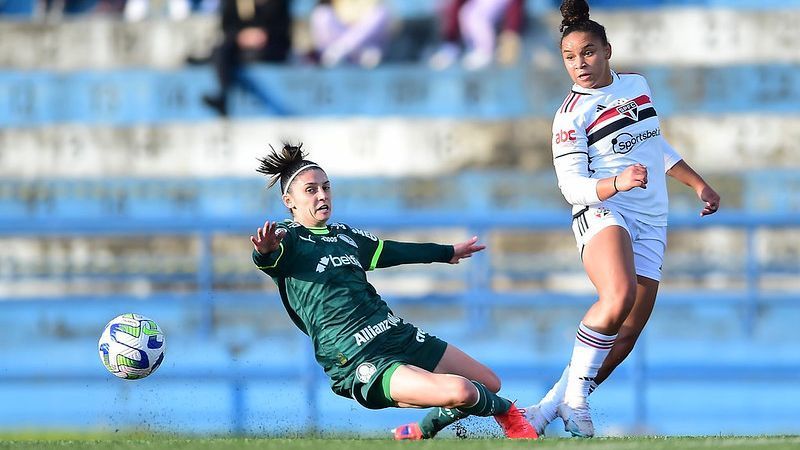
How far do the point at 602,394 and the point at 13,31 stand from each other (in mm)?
8206

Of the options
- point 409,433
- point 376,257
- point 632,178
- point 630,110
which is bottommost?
point 409,433

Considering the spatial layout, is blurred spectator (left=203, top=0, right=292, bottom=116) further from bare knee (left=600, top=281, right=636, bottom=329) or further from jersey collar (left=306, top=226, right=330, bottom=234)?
bare knee (left=600, top=281, right=636, bottom=329)

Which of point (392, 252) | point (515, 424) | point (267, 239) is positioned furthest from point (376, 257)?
point (515, 424)

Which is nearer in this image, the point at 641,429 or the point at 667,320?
the point at 641,429

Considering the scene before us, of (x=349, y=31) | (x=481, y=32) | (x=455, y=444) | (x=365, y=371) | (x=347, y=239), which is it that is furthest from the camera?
(x=349, y=31)

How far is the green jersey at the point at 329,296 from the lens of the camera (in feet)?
19.9

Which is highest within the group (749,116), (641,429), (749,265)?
(749,116)

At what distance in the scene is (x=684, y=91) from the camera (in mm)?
13609

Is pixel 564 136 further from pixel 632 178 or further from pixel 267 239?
pixel 267 239

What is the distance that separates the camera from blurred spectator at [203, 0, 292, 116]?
44.6 feet

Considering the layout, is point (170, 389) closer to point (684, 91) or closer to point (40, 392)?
point (40, 392)

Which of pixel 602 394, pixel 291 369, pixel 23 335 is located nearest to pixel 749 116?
pixel 602 394

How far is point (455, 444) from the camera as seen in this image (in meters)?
5.61

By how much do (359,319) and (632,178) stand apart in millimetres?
1336
